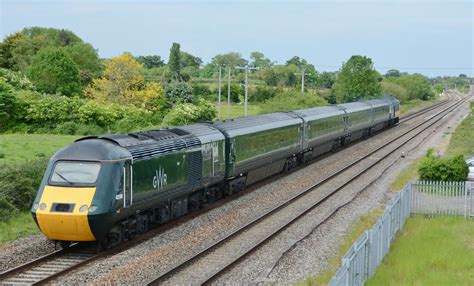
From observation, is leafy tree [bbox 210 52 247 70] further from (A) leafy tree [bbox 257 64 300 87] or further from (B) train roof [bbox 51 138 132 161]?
(B) train roof [bbox 51 138 132 161]

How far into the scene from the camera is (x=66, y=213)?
17.2 metres

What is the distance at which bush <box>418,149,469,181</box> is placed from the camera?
2972cm

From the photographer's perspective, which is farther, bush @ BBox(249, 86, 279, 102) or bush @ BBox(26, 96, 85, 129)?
bush @ BBox(249, 86, 279, 102)

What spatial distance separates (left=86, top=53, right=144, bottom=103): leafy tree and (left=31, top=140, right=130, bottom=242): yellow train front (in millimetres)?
61439

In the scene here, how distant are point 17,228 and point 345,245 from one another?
32.3ft

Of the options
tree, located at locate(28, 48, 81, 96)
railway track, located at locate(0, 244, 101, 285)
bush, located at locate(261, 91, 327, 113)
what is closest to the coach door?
railway track, located at locate(0, 244, 101, 285)

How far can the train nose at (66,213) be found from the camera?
1720cm

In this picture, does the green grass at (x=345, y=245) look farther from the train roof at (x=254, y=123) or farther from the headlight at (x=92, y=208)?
the train roof at (x=254, y=123)

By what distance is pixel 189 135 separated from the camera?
24.1 meters

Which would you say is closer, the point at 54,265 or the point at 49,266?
the point at 49,266

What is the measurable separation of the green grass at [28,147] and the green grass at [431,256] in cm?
2262

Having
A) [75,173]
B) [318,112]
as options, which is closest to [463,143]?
[318,112]

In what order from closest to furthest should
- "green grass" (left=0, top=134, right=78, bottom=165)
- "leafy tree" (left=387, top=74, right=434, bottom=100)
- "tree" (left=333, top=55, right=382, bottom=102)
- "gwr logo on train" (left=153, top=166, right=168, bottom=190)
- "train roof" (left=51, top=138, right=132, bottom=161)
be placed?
1. "train roof" (left=51, top=138, right=132, bottom=161)
2. "gwr logo on train" (left=153, top=166, right=168, bottom=190)
3. "green grass" (left=0, top=134, right=78, bottom=165)
4. "tree" (left=333, top=55, right=382, bottom=102)
5. "leafy tree" (left=387, top=74, right=434, bottom=100)

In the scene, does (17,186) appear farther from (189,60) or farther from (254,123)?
(189,60)
